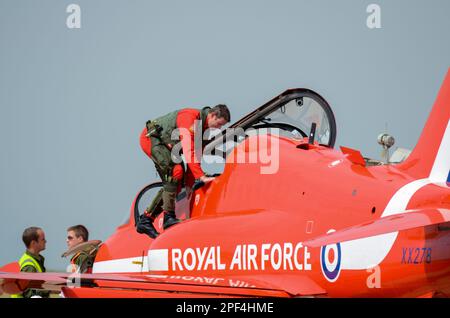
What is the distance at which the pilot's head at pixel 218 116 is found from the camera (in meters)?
11.7

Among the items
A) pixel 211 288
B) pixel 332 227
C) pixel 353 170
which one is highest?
pixel 353 170

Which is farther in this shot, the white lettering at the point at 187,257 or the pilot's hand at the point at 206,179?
the pilot's hand at the point at 206,179

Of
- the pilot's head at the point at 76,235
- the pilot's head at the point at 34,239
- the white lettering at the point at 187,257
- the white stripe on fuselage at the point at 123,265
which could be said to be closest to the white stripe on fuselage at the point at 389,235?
the white lettering at the point at 187,257

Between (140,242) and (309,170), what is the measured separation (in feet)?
10.3

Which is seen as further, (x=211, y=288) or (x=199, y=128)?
(x=199, y=128)

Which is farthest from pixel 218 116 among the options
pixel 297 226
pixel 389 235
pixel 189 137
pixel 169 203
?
pixel 389 235

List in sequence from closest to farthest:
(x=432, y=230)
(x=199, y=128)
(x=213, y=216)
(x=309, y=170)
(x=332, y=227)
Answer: (x=432, y=230), (x=332, y=227), (x=309, y=170), (x=213, y=216), (x=199, y=128)

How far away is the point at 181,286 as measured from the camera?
9.46 metres

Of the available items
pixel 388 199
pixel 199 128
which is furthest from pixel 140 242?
pixel 388 199

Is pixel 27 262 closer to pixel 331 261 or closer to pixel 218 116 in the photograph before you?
pixel 218 116

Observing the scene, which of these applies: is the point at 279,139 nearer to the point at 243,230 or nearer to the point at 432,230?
the point at 243,230

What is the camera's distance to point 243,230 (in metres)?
10.2

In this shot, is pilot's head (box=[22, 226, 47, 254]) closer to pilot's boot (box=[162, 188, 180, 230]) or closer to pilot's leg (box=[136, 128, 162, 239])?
pilot's leg (box=[136, 128, 162, 239])

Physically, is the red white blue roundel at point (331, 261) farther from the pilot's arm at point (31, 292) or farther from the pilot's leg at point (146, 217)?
the pilot's arm at point (31, 292)
